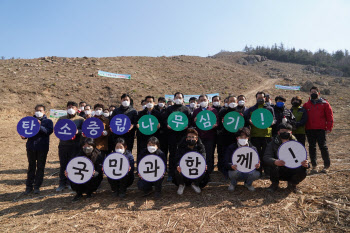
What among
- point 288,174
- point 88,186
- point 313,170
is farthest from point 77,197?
point 313,170

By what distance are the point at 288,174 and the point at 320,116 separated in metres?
2.20

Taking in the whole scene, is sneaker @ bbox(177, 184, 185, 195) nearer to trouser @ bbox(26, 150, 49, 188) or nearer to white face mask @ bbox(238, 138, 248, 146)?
white face mask @ bbox(238, 138, 248, 146)

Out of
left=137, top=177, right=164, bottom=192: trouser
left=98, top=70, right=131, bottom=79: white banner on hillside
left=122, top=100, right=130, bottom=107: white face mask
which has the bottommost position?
left=137, top=177, right=164, bottom=192: trouser

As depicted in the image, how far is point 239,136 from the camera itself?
15.6 feet

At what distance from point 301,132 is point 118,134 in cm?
486

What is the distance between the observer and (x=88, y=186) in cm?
460

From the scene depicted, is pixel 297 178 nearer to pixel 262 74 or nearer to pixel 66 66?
pixel 66 66

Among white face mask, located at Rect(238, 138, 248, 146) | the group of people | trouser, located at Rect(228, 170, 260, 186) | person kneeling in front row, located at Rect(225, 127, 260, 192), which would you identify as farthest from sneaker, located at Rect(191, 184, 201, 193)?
white face mask, located at Rect(238, 138, 248, 146)

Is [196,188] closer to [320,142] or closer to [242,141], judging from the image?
[242,141]

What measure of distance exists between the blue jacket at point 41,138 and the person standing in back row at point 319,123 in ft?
22.1

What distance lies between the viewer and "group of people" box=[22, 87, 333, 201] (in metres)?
Result: 4.60

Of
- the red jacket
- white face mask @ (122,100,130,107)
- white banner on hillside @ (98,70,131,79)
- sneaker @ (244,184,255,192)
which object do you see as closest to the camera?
sneaker @ (244,184,255,192)

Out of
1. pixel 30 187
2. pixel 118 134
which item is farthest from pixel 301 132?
pixel 30 187

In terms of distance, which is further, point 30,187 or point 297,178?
point 30,187
